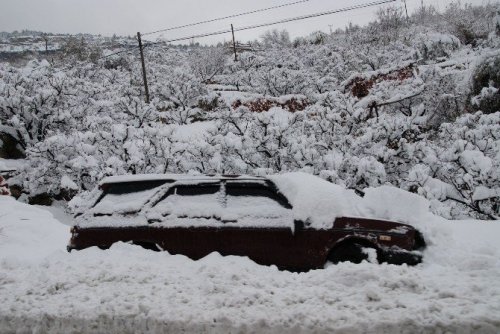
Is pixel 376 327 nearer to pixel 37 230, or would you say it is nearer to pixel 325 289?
pixel 325 289

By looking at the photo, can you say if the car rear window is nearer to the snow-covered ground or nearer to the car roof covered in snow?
the car roof covered in snow

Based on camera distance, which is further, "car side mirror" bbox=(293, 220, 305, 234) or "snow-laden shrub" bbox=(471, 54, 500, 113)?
"snow-laden shrub" bbox=(471, 54, 500, 113)

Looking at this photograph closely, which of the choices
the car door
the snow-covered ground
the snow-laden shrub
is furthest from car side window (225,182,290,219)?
the snow-laden shrub

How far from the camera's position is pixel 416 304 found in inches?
143

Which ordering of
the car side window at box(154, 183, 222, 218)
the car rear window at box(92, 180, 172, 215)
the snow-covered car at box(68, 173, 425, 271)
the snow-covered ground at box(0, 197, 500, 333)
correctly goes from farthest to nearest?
the car rear window at box(92, 180, 172, 215) < the car side window at box(154, 183, 222, 218) < the snow-covered car at box(68, 173, 425, 271) < the snow-covered ground at box(0, 197, 500, 333)

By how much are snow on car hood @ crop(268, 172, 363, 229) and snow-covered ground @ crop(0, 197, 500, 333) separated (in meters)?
0.96

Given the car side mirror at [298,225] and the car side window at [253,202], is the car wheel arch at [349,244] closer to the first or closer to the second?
the car side mirror at [298,225]

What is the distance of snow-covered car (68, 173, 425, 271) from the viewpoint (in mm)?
5340

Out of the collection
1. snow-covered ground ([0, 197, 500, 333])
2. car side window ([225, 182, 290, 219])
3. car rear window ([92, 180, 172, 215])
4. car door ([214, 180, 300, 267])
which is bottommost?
snow-covered ground ([0, 197, 500, 333])

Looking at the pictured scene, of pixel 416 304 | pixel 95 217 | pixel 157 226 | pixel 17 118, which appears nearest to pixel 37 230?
pixel 95 217

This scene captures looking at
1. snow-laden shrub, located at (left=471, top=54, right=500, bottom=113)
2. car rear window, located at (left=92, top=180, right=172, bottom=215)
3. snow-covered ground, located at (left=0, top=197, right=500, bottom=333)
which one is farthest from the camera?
snow-laden shrub, located at (left=471, top=54, right=500, bottom=113)

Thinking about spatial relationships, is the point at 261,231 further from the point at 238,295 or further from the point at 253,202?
the point at 238,295

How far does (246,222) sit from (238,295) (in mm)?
1584

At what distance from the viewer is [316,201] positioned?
5.57m
